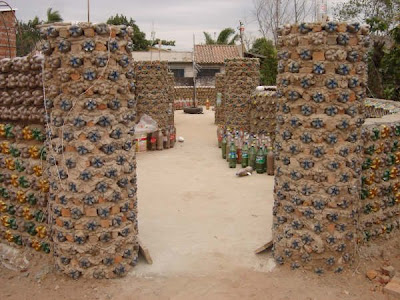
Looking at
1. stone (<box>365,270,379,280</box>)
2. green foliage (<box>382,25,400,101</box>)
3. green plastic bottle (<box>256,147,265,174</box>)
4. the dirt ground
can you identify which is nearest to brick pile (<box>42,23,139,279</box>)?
the dirt ground

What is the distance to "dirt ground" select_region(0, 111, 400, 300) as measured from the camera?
4938 mm

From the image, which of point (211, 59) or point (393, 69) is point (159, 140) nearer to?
point (393, 69)

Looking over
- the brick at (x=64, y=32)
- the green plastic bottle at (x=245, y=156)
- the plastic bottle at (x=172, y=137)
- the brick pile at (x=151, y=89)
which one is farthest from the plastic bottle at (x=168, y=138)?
the brick at (x=64, y=32)

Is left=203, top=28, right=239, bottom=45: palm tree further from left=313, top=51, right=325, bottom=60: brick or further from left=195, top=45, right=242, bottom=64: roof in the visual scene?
left=313, top=51, right=325, bottom=60: brick

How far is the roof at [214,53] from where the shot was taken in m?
32.2

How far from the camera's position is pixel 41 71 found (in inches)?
203

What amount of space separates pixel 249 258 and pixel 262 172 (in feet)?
16.2

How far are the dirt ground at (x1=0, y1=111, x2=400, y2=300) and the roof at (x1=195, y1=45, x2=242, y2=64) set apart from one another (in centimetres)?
2425

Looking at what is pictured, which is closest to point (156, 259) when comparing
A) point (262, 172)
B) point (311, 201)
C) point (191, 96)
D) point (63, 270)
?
Answer: point (63, 270)

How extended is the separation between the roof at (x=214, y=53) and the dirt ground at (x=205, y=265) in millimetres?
24247

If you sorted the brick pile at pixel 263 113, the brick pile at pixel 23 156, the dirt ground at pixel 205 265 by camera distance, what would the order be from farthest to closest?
the brick pile at pixel 263 113, the brick pile at pixel 23 156, the dirt ground at pixel 205 265

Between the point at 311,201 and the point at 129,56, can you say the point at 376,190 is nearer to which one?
the point at 311,201

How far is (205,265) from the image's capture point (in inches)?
219

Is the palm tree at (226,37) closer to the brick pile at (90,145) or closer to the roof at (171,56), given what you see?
the roof at (171,56)
